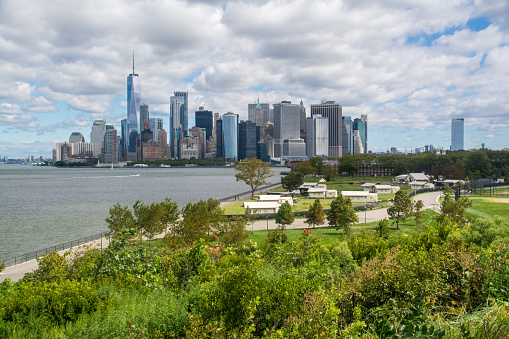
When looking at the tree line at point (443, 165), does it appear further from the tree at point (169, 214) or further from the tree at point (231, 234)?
the tree at point (231, 234)

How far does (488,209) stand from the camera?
4097 centimetres

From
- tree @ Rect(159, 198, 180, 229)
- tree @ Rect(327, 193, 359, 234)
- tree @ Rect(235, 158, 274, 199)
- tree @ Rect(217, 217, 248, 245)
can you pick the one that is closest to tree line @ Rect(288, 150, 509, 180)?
tree @ Rect(235, 158, 274, 199)

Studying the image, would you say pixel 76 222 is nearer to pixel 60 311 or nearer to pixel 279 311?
pixel 60 311

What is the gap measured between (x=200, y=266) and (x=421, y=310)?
5.53m

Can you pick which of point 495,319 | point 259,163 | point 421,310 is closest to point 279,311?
point 421,310

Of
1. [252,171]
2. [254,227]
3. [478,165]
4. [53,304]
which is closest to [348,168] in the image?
[478,165]

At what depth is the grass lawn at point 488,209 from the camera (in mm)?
37031

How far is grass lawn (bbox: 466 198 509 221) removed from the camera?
3703 cm

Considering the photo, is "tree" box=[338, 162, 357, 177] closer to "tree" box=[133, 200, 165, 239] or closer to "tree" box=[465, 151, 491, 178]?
"tree" box=[465, 151, 491, 178]

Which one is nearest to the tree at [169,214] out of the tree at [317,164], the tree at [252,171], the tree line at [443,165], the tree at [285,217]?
the tree at [285,217]

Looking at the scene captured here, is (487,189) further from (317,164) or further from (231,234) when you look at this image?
(231,234)

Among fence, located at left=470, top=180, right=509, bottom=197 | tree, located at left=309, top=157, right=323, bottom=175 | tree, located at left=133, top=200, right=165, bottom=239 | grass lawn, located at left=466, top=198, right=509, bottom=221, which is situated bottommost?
grass lawn, located at left=466, top=198, right=509, bottom=221

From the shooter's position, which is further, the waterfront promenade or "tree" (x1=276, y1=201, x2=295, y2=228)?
"tree" (x1=276, y1=201, x2=295, y2=228)

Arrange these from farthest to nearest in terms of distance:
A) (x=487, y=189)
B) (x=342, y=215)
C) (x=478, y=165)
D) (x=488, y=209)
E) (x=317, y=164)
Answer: (x=317, y=164), (x=478, y=165), (x=487, y=189), (x=488, y=209), (x=342, y=215)
